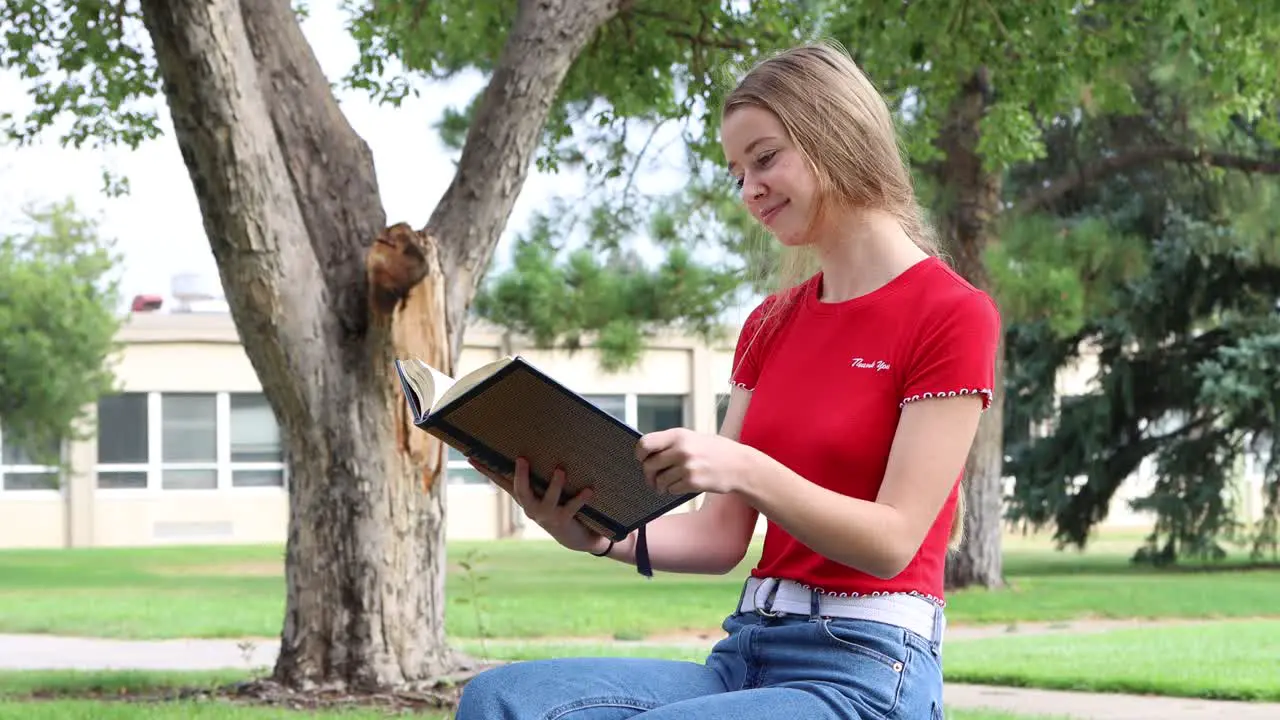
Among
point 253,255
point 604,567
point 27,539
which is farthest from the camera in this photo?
point 27,539

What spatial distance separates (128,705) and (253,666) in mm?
2312

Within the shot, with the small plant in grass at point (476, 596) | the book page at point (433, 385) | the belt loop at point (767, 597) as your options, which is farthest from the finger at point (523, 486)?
the small plant in grass at point (476, 596)

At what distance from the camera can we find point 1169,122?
54.5ft

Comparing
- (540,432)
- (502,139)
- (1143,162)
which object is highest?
(1143,162)

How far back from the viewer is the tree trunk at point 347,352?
703 cm

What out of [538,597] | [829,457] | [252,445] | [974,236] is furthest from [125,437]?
[829,457]

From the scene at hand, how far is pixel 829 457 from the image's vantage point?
7.40 ft

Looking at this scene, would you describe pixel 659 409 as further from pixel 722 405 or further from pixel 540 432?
pixel 540 432

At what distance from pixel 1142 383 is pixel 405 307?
15825 mm

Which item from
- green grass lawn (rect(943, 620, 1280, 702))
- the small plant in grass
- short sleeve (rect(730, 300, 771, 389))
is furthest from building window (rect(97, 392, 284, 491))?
short sleeve (rect(730, 300, 771, 389))

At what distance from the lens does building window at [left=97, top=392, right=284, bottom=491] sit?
102ft

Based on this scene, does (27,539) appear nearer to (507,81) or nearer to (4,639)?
(4,639)

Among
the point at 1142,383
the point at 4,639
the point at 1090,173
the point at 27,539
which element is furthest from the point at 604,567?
the point at 27,539

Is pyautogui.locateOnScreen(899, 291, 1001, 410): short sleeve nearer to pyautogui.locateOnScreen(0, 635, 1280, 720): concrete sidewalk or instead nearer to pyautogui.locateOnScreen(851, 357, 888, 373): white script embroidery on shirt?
pyautogui.locateOnScreen(851, 357, 888, 373): white script embroidery on shirt
